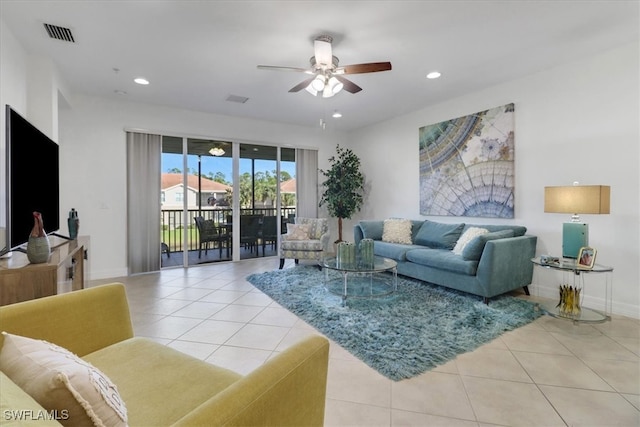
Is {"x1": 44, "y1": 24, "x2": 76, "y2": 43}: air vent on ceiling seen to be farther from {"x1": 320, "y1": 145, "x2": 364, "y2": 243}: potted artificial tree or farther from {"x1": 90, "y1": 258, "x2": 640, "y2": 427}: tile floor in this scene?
{"x1": 320, "y1": 145, "x2": 364, "y2": 243}: potted artificial tree

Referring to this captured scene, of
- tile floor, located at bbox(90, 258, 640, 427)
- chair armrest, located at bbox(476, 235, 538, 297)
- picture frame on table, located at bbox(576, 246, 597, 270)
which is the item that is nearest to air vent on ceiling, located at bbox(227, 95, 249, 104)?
tile floor, located at bbox(90, 258, 640, 427)

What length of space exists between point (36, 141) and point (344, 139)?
205 inches

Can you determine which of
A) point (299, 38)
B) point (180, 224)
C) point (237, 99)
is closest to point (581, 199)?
point (299, 38)

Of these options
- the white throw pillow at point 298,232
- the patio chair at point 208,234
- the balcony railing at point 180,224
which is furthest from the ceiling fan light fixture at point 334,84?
the patio chair at point 208,234

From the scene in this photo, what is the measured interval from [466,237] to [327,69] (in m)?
2.55

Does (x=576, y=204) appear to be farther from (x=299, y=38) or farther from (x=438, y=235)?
(x=299, y=38)

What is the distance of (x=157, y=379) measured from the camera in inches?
47.2

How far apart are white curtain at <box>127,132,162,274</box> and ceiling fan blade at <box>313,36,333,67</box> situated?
3.34 meters

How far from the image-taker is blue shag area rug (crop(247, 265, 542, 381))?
87.2 inches

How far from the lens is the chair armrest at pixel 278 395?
2.30 feet

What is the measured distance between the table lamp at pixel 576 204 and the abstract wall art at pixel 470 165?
3.24 ft

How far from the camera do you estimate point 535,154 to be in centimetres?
365

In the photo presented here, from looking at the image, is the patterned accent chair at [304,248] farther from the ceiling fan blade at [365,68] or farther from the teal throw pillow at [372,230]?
the ceiling fan blade at [365,68]

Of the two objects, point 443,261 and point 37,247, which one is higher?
point 37,247
